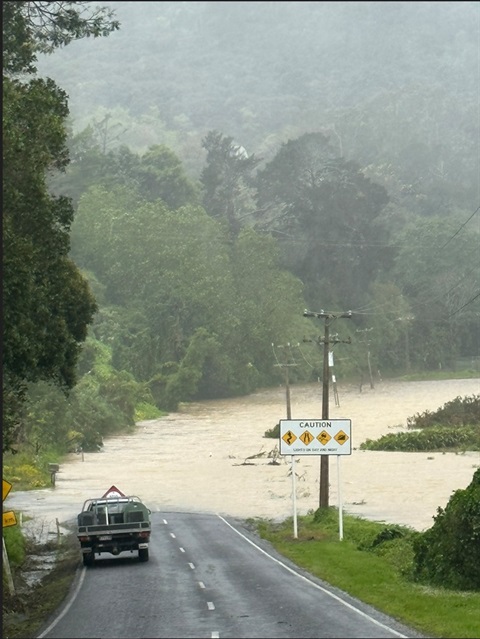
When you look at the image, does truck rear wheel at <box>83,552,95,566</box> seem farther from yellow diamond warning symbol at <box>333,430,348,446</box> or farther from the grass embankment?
yellow diamond warning symbol at <box>333,430,348,446</box>

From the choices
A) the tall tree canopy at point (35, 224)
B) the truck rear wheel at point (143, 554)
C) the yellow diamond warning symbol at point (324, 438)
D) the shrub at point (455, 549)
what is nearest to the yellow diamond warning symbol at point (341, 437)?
the yellow diamond warning symbol at point (324, 438)

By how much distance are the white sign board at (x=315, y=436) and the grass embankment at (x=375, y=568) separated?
3.17 metres

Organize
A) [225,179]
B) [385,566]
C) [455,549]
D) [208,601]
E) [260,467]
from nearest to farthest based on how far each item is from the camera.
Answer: [208,601] < [455,549] < [385,566] < [260,467] < [225,179]

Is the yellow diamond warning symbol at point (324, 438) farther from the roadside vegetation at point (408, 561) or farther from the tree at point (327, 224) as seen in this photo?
the tree at point (327, 224)

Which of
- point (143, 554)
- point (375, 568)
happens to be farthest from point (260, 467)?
point (375, 568)

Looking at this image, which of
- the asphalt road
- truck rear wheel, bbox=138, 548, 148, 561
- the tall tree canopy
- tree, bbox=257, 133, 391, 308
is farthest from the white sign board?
tree, bbox=257, 133, 391, 308

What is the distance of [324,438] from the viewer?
4659 cm

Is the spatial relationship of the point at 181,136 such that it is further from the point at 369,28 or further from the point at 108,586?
the point at 369,28

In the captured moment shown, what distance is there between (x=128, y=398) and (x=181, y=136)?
204 feet

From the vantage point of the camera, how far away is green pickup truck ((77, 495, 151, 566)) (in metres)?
36.6

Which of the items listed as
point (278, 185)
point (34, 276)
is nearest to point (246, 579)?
point (34, 276)

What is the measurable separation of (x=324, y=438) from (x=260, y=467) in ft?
101

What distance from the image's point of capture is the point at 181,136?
147750 millimetres

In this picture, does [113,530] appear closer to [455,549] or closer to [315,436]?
[455,549]
